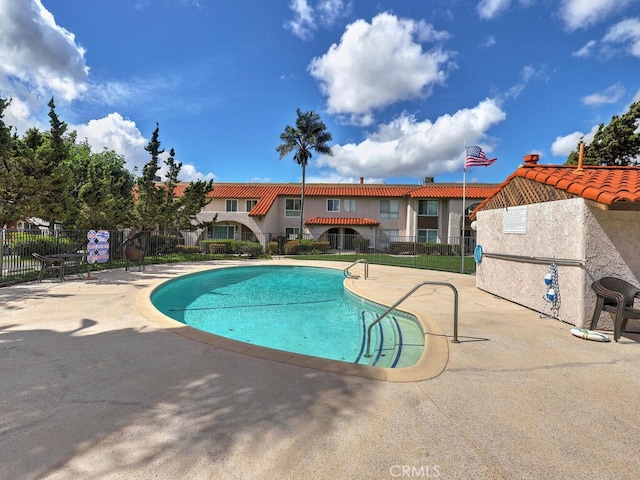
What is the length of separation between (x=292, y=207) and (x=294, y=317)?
86.7ft

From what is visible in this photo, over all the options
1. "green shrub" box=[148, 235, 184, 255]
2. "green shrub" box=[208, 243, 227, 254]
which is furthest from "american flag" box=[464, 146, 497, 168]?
"green shrub" box=[148, 235, 184, 255]

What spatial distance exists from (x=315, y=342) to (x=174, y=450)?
4847mm

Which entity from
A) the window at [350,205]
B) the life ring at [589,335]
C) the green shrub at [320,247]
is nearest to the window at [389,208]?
the window at [350,205]

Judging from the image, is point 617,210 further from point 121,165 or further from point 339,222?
point 121,165

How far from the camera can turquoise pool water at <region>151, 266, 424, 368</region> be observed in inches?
262

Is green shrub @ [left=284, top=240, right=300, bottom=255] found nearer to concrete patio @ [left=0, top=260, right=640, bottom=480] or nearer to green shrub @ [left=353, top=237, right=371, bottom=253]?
green shrub @ [left=353, top=237, right=371, bottom=253]

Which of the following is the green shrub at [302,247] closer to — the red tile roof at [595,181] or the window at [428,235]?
the window at [428,235]

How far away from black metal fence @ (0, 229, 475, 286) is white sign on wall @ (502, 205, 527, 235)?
6947mm

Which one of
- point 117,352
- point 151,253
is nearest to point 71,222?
point 151,253

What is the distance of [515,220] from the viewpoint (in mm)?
8523

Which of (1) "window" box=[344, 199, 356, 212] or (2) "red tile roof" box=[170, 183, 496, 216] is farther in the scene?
(1) "window" box=[344, 199, 356, 212]

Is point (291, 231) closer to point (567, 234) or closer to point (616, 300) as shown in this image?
point (567, 234)

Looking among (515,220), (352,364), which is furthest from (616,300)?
(352,364)

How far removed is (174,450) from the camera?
2.56 meters
